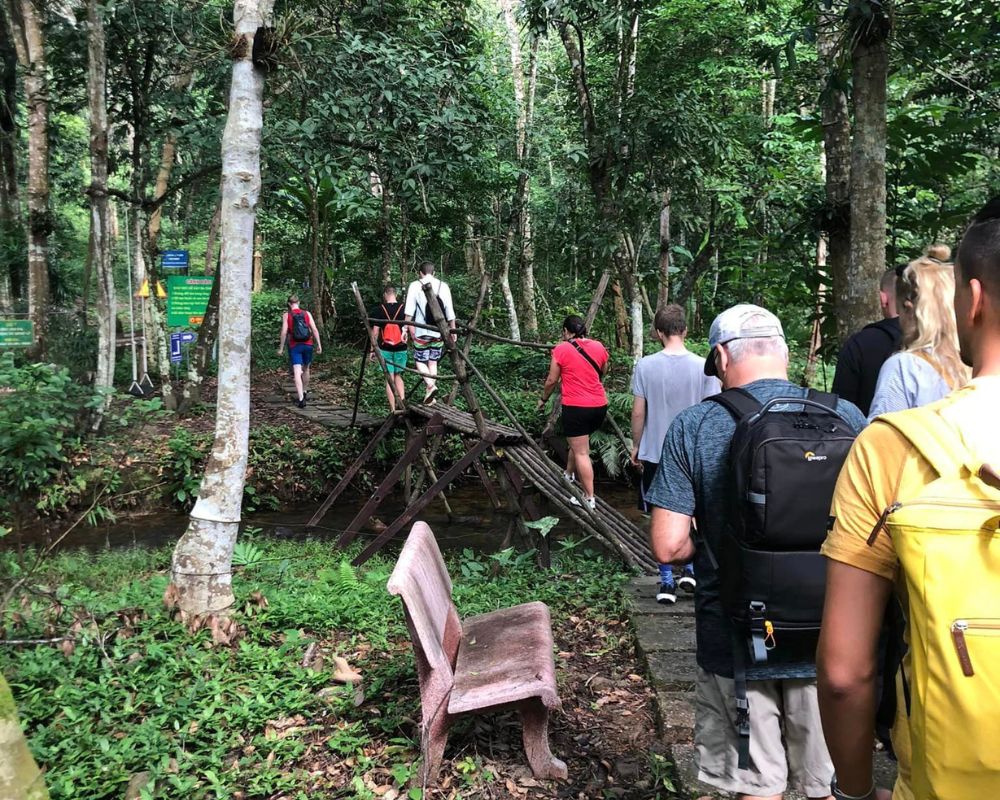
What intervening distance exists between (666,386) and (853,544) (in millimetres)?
3912

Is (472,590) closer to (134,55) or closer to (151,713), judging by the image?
(151,713)

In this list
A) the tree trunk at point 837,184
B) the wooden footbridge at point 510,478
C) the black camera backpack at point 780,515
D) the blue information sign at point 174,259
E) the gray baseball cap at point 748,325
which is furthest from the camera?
the blue information sign at point 174,259

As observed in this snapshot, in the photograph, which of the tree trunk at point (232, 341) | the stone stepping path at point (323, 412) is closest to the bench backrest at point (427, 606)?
the tree trunk at point (232, 341)

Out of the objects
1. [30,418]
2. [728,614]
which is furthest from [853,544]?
[30,418]

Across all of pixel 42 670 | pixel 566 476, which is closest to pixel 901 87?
Answer: pixel 566 476

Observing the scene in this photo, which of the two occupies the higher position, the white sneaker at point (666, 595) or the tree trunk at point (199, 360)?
the tree trunk at point (199, 360)

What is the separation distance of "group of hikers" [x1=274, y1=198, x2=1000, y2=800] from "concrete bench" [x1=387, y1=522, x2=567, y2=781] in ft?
3.03

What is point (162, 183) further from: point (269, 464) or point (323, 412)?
point (269, 464)

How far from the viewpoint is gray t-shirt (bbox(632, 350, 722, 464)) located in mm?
5020

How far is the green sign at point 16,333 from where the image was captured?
9.64 m

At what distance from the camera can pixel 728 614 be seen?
2.06 metres

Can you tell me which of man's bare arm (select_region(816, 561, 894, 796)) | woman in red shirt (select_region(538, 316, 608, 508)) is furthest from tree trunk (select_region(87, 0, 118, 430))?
man's bare arm (select_region(816, 561, 894, 796))

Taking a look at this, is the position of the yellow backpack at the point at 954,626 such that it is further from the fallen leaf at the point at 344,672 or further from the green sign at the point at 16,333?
the green sign at the point at 16,333

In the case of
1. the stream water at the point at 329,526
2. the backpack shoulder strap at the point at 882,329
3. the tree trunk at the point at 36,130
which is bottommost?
the stream water at the point at 329,526
